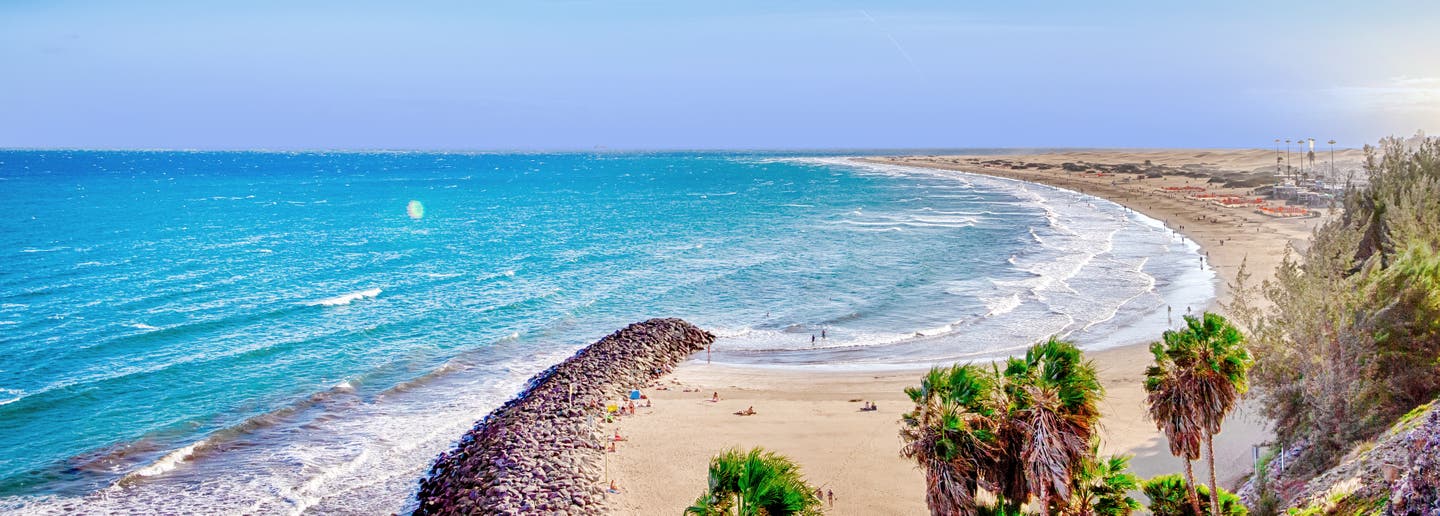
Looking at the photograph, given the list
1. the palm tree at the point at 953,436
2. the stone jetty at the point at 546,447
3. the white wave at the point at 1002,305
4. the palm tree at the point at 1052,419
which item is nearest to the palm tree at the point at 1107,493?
the palm tree at the point at 1052,419

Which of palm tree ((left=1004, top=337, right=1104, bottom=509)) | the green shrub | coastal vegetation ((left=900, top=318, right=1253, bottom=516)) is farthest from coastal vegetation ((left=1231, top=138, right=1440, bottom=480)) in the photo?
palm tree ((left=1004, top=337, right=1104, bottom=509))

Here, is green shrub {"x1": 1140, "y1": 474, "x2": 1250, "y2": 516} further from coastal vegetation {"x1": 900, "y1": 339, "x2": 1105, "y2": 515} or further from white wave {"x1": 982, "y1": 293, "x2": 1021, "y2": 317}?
white wave {"x1": 982, "y1": 293, "x2": 1021, "y2": 317}

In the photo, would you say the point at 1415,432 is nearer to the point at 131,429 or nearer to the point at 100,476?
the point at 100,476

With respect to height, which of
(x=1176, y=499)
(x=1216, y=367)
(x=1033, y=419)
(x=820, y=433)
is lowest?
(x=820, y=433)

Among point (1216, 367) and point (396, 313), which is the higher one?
point (1216, 367)

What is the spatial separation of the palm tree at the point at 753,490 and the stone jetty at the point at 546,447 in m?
14.1

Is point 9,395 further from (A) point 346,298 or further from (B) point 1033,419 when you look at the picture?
(B) point 1033,419

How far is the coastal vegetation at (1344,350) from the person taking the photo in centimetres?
2069

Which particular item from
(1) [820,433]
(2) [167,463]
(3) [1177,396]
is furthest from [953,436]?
(2) [167,463]

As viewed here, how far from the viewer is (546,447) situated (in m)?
29.2

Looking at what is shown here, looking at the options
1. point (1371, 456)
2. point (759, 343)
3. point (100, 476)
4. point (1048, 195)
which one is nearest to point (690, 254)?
point (759, 343)

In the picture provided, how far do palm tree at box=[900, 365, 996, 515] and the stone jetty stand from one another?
13.9 m

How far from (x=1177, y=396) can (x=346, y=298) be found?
52021 mm

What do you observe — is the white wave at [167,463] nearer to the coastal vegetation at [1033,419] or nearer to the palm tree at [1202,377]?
the coastal vegetation at [1033,419]
